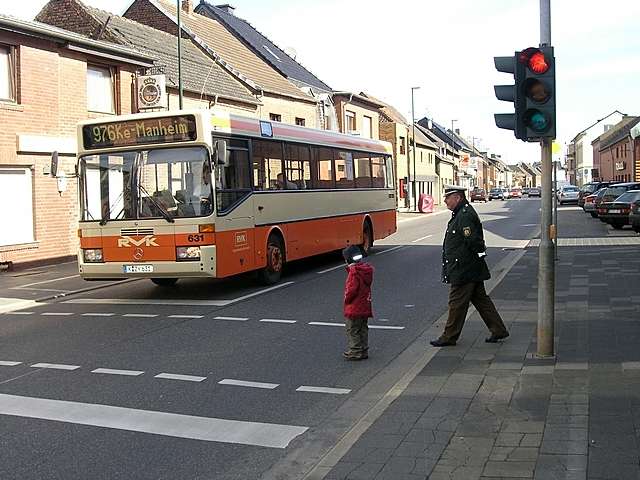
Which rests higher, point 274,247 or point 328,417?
point 274,247

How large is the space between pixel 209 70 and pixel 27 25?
1336 centimetres

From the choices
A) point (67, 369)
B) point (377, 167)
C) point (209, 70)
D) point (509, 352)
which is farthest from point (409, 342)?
point (209, 70)

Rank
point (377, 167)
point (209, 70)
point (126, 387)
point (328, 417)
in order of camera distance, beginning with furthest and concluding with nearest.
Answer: point (209, 70) < point (377, 167) < point (126, 387) < point (328, 417)

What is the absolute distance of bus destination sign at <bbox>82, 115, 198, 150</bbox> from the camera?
12109 millimetres

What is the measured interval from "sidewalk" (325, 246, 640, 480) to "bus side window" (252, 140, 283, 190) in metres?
5.83

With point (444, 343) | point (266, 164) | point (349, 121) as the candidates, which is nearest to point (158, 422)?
point (444, 343)

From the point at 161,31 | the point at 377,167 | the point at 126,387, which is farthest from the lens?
the point at 161,31

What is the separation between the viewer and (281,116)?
3425 cm

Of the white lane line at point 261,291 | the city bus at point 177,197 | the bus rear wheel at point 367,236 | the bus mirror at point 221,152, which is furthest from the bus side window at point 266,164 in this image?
the bus rear wheel at point 367,236

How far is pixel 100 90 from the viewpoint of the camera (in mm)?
20984

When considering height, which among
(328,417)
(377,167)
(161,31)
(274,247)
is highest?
(161,31)

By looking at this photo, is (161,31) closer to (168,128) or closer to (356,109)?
(356,109)

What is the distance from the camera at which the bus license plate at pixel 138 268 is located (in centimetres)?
1220

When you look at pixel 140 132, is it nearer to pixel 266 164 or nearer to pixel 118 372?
pixel 266 164
